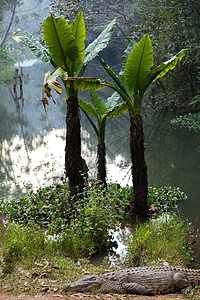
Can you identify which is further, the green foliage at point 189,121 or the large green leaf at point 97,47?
the green foliage at point 189,121

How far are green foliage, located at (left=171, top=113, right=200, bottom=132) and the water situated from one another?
332 mm

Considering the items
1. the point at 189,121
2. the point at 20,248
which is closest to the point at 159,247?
the point at 20,248

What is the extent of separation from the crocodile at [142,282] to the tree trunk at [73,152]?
9.07 feet

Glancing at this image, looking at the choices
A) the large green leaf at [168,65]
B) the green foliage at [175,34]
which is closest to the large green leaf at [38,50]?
the large green leaf at [168,65]

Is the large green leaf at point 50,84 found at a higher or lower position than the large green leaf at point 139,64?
lower

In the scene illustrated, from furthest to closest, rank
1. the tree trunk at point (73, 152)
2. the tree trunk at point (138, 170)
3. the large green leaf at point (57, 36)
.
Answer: the tree trunk at point (73, 152), the tree trunk at point (138, 170), the large green leaf at point (57, 36)

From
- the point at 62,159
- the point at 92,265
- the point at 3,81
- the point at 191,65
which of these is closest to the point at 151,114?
the point at 191,65

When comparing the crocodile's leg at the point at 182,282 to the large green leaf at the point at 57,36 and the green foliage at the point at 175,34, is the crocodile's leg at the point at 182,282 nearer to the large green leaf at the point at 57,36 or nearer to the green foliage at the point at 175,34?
the large green leaf at the point at 57,36

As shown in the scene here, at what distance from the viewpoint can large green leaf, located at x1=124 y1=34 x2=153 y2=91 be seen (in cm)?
678

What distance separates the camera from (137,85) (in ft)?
23.6

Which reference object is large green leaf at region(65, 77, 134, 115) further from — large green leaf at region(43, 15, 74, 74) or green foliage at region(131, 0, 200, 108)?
green foliage at region(131, 0, 200, 108)

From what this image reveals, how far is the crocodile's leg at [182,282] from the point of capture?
4398mm

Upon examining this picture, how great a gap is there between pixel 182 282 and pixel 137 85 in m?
4.12

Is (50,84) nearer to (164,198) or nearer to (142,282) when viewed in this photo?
(142,282)
